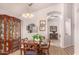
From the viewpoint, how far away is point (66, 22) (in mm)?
2170

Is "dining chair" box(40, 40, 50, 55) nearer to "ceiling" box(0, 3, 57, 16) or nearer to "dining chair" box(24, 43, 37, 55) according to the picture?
"dining chair" box(24, 43, 37, 55)

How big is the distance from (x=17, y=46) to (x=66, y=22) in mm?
928

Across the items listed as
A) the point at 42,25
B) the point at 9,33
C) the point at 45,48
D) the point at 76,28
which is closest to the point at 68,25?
the point at 76,28

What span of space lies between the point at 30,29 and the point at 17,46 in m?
0.36

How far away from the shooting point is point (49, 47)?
87.0 inches

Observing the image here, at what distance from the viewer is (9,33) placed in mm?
2125

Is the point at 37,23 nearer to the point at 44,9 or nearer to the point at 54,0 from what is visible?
the point at 44,9

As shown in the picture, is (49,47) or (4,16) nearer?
(4,16)

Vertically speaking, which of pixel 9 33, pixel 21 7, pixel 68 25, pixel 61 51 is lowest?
pixel 61 51

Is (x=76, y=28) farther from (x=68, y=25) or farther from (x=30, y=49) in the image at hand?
(x=30, y=49)

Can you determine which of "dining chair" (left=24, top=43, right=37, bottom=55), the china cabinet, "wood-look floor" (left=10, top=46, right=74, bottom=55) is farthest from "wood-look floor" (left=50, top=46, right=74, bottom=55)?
the china cabinet

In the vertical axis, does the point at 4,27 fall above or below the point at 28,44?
above
